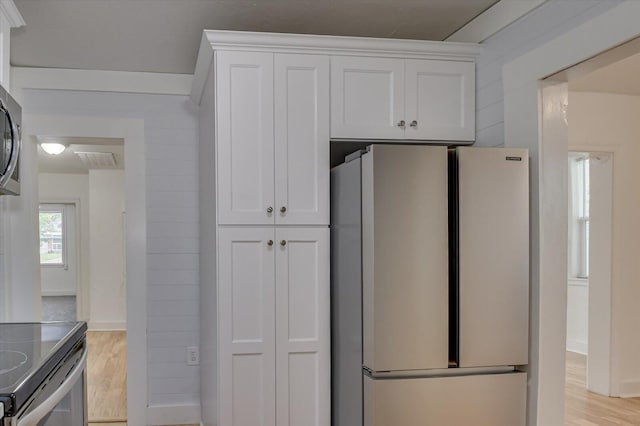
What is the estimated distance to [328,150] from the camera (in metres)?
2.62

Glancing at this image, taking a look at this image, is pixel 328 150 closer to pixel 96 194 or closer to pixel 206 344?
pixel 206 344

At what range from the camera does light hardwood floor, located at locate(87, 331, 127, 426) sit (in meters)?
4.06

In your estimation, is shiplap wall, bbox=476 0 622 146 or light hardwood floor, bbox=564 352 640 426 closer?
shiplap wall, bbox=476 0 622 146

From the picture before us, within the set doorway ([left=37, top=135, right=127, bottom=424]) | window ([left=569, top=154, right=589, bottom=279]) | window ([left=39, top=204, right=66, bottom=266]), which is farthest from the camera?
window ([left=39, top=204, right=66, bottom=266])

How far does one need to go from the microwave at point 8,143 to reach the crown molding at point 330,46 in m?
0.84

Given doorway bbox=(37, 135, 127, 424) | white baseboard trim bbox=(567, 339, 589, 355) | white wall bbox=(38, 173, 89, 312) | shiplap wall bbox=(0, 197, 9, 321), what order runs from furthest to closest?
white wall bbox=(38, 173, 89, 312) → white baseboard trim bbox=(567, 339, 589, 355) → doorway bbox=(37, 135, 127, 424) → shiplap wall bbox=(0, 197, 9, 321)

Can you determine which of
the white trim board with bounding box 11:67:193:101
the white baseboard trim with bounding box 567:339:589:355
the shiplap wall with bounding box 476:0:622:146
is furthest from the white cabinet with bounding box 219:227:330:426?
the white baseboard trim with bounding box 567:339:589:355

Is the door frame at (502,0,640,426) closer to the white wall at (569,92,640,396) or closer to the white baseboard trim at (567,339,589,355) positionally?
the white wall at (569,92,640,396)

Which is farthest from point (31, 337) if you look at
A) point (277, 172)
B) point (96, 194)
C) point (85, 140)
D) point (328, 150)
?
point (96, 194)

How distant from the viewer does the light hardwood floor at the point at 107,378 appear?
4059 mm

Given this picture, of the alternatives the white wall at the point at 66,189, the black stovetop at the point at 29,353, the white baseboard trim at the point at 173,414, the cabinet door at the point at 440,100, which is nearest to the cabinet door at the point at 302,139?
the cabinet door at the point at 440,100

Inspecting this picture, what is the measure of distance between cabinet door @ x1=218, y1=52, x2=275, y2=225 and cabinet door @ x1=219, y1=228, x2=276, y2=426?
11cm

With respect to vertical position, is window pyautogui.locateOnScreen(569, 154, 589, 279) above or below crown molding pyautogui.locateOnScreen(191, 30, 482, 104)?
below

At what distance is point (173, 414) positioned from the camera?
3807mm
